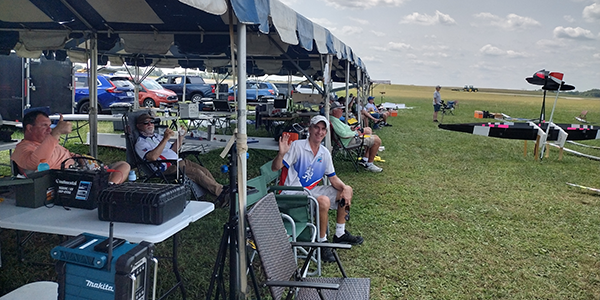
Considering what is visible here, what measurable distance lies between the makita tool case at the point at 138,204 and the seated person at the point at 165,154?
1.71m

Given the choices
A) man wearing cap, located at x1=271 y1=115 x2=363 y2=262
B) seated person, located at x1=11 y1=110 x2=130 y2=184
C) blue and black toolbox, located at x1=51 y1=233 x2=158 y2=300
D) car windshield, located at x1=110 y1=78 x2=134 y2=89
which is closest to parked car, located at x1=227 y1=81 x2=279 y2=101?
car windshield, located at x1=110 y1=78 x2=134 y2=89

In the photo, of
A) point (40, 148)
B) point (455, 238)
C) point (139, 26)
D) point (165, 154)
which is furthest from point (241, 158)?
point (139, 26)

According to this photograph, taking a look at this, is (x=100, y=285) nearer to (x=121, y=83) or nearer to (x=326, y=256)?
(x=326, y=256)

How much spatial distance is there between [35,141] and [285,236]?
86.0 inches

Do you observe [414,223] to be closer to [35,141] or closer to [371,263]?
[371,263]

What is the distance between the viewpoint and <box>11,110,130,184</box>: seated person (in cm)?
288

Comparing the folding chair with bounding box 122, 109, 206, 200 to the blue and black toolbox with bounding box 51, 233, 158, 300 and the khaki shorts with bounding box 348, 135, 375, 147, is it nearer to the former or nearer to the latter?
the blue and black toolbox with bounding box 51, 233, 158, 300

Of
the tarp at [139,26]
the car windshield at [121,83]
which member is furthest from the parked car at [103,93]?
the tarp at [139,26]

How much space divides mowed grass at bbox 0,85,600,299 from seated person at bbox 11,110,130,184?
72 cm

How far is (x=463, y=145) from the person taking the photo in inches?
405

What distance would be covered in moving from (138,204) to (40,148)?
1.34 m

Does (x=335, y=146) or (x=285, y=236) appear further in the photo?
(x=335, y=146)

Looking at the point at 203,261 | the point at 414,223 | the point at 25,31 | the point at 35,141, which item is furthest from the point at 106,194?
the point at 25,31

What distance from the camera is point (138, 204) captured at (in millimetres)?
2014
